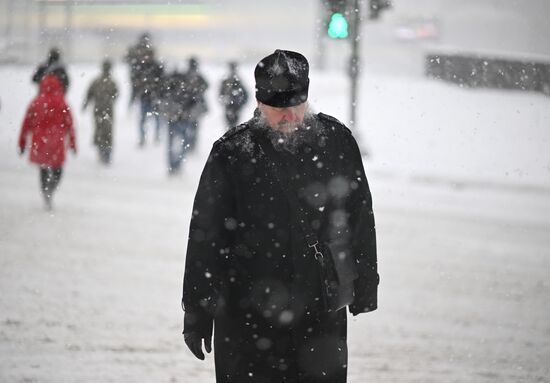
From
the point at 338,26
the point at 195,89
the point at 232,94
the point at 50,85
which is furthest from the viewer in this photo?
the point at 232,94

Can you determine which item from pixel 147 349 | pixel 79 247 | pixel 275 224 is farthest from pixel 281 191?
pixel 79 247

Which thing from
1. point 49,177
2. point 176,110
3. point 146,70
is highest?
point 146,70

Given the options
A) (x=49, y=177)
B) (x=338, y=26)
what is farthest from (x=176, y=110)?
(x=338, y=26)

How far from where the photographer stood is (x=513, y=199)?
13336 millimetres

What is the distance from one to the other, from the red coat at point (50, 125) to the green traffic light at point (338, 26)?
3.72 metres

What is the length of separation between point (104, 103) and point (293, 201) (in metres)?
10.1

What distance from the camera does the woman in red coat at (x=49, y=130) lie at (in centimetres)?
981

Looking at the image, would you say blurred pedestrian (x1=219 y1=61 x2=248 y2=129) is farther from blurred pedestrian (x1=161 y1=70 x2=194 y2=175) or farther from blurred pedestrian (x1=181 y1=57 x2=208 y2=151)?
blurred pedestrian (x1=181 y1=57 x2=208 y2=151)

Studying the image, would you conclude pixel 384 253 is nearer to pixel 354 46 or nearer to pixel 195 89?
pixel 195 89

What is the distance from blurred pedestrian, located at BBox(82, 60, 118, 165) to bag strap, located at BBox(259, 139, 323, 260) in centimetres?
860

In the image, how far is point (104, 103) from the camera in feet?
41.6

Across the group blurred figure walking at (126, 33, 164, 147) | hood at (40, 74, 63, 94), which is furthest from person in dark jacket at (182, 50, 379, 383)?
hood at (40, 74, 63, 94)

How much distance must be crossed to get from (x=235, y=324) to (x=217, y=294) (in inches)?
4.9

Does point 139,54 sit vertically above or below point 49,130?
above
